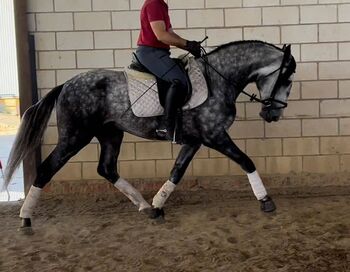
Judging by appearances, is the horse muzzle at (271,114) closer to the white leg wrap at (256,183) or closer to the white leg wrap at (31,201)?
the white leg wrap at (256,183)

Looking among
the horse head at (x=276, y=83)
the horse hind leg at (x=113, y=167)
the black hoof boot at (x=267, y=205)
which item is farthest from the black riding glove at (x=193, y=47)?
the black hoof boot at (x=267, y=205)

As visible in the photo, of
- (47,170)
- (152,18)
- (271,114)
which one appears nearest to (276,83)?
(271,114)

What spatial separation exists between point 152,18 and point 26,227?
1.96 meters

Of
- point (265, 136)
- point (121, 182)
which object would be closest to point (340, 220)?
point (265, 136)

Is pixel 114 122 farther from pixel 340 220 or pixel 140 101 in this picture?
pixel 340 220

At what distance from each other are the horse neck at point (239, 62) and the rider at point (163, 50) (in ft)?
0.77

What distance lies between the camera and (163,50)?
13.8 feet

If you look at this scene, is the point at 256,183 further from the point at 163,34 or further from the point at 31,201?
the point at 31,201

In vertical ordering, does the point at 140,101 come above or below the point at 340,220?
above

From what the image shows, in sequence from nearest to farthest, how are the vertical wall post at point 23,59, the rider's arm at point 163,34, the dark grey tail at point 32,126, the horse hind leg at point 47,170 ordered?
the rider's arm at point 163,34
the horse hind leg at point 47,170
the dark grey tail at point 32,126
the vertical wall post at point 23,59

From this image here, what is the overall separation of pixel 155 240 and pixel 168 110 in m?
1.00

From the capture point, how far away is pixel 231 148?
13.5 ft

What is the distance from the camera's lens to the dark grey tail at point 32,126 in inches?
171

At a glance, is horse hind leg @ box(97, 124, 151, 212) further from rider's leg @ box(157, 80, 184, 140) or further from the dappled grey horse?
rider's leg @ box(157, 80, 184, 140)
